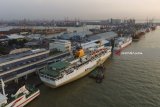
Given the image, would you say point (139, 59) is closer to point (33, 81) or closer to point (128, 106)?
point (128, 106)

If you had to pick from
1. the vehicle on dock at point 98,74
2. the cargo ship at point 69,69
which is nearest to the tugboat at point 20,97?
the cargo ship at point 69,69

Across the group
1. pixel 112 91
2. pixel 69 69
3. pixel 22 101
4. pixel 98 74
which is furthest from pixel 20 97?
pixel 98 74

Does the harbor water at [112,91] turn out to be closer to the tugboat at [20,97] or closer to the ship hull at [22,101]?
the ship hull at [22,101]

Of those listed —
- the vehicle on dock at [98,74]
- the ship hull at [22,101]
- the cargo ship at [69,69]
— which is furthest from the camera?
the vehicle on dock at [98,74]

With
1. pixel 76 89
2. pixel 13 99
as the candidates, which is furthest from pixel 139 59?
pixel 13 99

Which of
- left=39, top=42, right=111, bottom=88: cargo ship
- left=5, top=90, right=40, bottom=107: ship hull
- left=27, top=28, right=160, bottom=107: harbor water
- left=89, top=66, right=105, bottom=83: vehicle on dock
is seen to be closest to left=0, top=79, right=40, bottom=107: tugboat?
left=5, top=90, right=40, bottom=107: ship hull

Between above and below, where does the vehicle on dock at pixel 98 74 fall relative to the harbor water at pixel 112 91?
above

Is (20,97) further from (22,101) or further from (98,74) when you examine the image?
(98,74)
